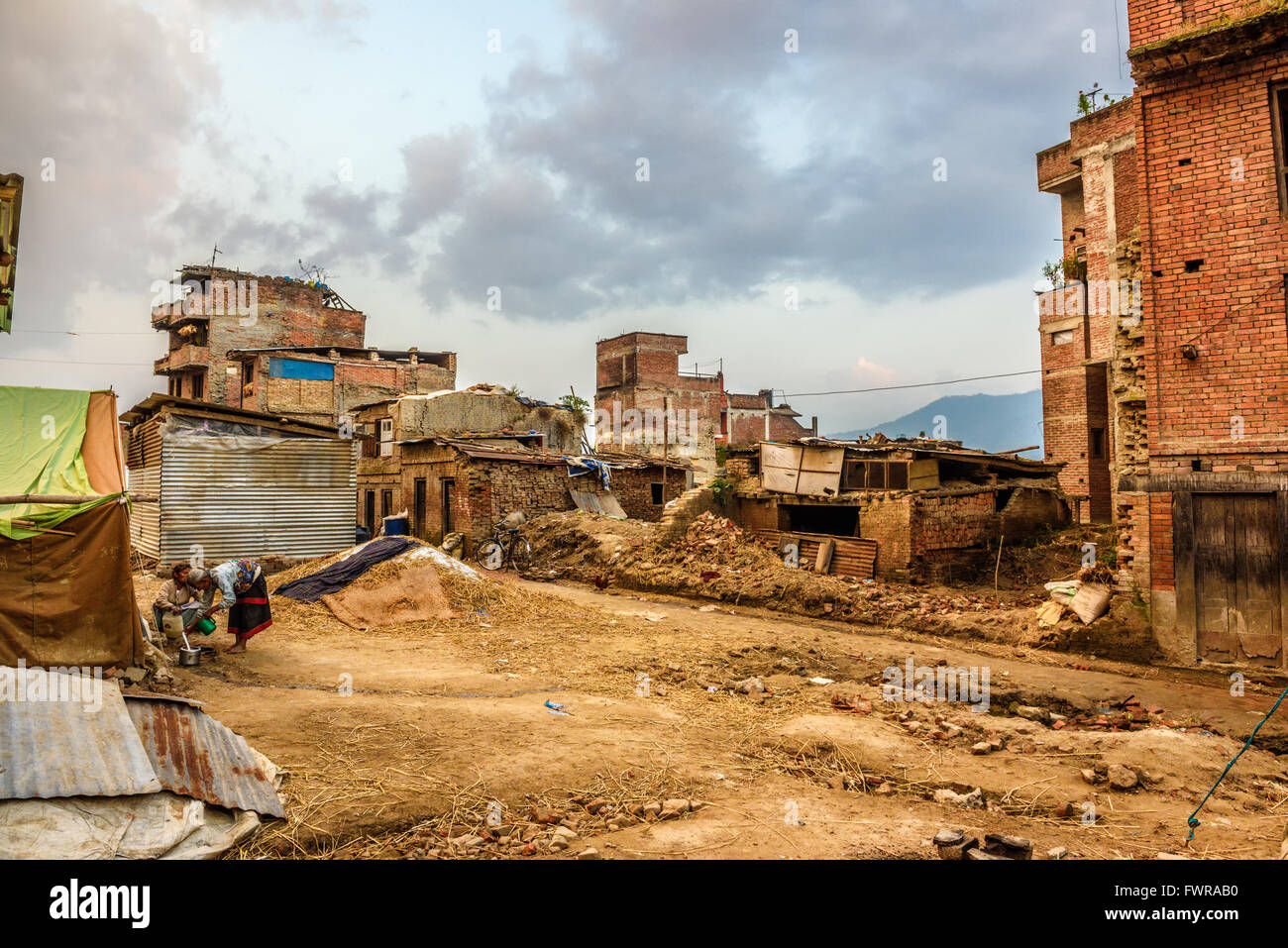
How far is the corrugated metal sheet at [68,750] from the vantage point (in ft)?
13.3

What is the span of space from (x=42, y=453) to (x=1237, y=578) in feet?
49.3

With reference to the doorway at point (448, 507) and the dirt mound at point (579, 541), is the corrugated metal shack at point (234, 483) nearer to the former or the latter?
the doorway at point (448, 507)

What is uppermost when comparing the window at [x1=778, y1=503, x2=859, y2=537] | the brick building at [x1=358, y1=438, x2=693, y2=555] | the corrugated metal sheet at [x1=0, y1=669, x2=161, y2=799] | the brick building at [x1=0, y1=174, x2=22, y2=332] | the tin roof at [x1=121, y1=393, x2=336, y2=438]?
the brick building at [x1=0, y1=174, x2=22, y2=332]

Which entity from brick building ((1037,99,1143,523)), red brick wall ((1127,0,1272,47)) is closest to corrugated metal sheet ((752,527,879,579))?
brick building ((1037,99,1143,523))

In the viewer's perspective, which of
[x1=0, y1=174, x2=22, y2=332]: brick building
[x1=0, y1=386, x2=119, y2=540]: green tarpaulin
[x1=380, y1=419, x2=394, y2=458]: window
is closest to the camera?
[x1=0, y1=174, x2=22, y2=332]: brick building

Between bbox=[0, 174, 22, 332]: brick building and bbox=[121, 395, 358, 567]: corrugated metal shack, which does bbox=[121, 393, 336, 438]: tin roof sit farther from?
bbox=[0, 174, 22, 332]: brick building

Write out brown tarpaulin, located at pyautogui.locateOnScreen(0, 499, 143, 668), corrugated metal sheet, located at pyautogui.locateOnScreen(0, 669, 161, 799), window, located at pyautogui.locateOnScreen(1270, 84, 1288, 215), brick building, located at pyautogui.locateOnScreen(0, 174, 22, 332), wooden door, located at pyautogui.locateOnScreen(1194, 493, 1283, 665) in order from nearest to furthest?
corrugated metal sheet, located at pyautogui.locateOnScreen(0, 669, 161, 799), brick building, located at pyautogui.locateOnScreen(0, 174, 22, 332), brown tarpaulin, located at pyautogui.locateOnScreen(0, 499, 143, 668), wooden door, located at pyautogui.locateOnScreen(1194, 493, 1283, 665), window, located at pyautogui.locateOnScreen(1270, 84, 1288, 215)

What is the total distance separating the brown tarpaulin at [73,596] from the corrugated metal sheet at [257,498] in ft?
32.2

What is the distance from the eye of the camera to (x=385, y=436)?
29.8 metres

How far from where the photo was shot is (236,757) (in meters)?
4.87

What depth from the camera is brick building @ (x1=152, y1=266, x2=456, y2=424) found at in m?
37.4

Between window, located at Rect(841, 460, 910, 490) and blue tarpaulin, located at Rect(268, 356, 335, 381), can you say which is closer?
window, located at Rect(841, 460, 910, 490)

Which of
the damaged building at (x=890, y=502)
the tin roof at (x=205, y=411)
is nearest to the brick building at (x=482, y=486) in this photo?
the tin roof at (x=205, y=411)

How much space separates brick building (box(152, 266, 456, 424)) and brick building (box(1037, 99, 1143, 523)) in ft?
105
